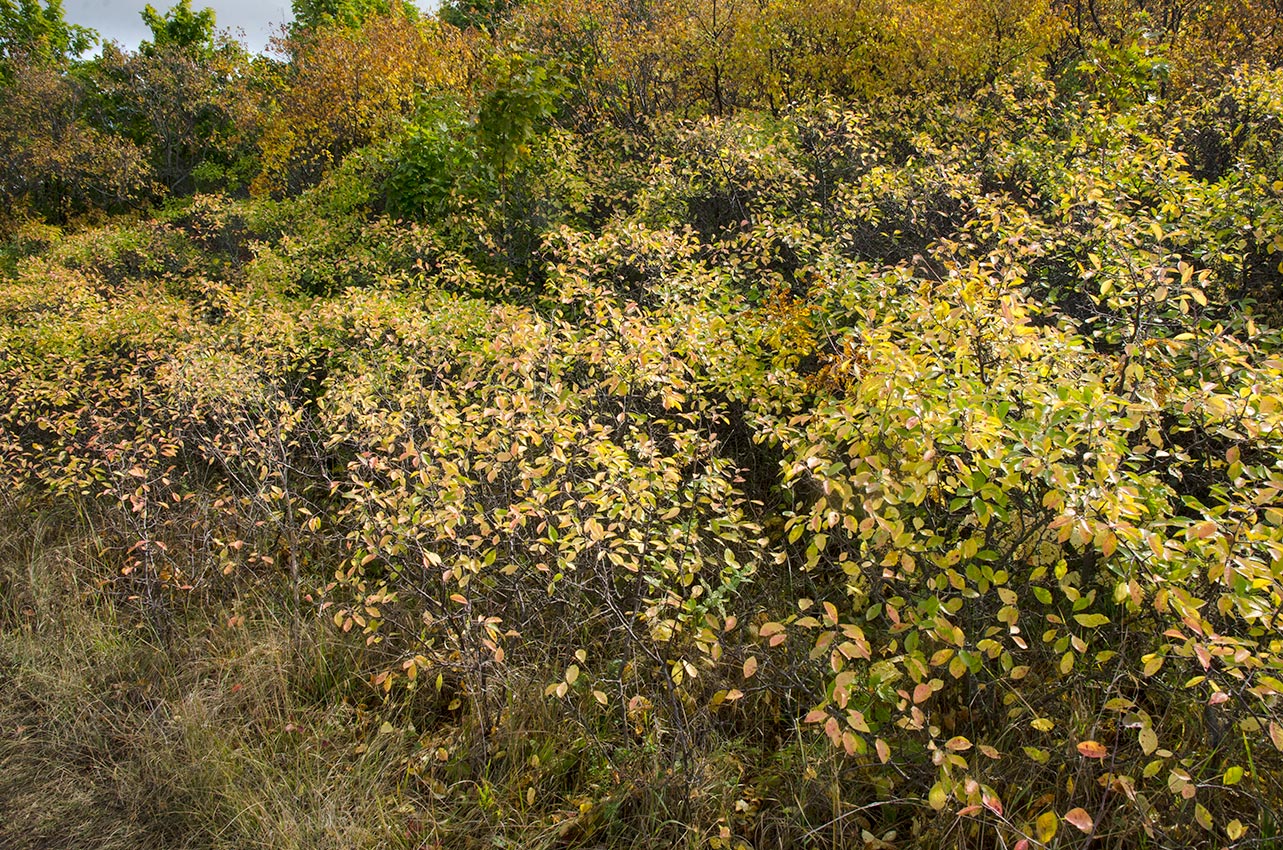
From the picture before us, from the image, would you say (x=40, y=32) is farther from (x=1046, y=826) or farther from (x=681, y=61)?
(x=1046, y=826)

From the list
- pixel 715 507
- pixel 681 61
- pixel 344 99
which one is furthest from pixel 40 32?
pixel 715 507

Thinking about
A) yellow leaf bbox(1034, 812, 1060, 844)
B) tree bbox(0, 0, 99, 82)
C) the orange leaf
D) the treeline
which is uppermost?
tree bbox(0, 0, 99, 82)

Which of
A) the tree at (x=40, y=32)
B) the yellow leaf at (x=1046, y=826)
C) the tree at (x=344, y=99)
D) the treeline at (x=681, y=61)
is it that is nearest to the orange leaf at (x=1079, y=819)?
the yellow leaf at (x=1046, y=826)

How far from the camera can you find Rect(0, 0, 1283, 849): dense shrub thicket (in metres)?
1.77

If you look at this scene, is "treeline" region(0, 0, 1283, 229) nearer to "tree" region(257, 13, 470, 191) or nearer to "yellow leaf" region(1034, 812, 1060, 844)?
"tree" region(257, 13, 470, 191)

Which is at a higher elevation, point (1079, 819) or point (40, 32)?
point (40, 32)

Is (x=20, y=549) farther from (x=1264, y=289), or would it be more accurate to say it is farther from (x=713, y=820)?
(x=1264, y=289)

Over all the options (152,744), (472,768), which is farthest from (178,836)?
(472,768)

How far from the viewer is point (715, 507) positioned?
239 centimetres

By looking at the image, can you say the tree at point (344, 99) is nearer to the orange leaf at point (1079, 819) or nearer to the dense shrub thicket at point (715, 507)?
the dense shrub thicket at point (715, 507)

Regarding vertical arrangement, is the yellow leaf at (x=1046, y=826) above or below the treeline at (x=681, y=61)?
below

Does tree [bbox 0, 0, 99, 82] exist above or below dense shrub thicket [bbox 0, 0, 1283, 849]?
above

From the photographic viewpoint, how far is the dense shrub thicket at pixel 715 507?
5.81 feet

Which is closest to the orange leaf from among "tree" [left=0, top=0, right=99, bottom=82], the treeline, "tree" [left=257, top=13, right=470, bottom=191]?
the treeline
